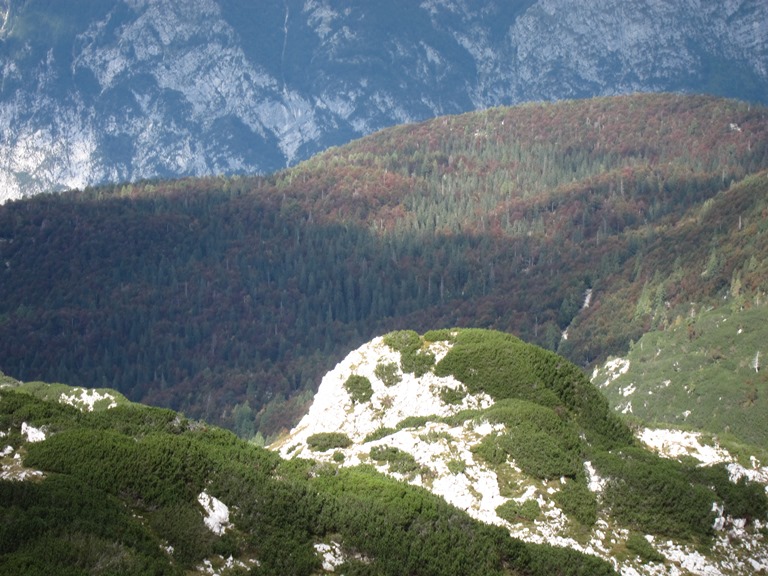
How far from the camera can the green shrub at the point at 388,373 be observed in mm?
52781

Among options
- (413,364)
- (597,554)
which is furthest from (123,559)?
(413,364)

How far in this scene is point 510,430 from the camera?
44875 millimetres

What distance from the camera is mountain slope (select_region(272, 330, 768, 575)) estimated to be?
41.0 metres

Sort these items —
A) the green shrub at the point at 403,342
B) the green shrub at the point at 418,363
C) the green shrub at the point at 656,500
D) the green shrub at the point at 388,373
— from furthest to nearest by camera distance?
the green shrub at the point at 403,342 → the green shrub at the point at 388,373 → the green shrub at the point at 418,363 → the green shrub at the point at 656,500

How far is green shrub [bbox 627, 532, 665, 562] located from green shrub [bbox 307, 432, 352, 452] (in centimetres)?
1378

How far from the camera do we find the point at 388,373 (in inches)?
2088

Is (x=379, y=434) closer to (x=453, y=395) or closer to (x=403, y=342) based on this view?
(x=453, y=395)

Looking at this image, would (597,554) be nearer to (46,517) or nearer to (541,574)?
(541,574)

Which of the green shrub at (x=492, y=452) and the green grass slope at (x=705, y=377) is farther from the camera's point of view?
the green grass slope at (x=705, y=377)

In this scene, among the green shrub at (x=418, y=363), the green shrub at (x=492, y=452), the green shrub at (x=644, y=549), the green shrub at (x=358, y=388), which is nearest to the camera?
the green shrub at (x=644, y=549)

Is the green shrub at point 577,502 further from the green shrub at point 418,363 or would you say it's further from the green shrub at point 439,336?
the green shrub at point 439,336

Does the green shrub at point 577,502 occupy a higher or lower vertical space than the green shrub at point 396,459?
lower

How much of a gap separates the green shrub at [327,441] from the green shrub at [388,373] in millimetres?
4053

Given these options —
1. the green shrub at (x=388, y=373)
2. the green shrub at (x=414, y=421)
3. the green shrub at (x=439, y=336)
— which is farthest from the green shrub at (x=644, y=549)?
the green shrub at (x=439, y=336)
